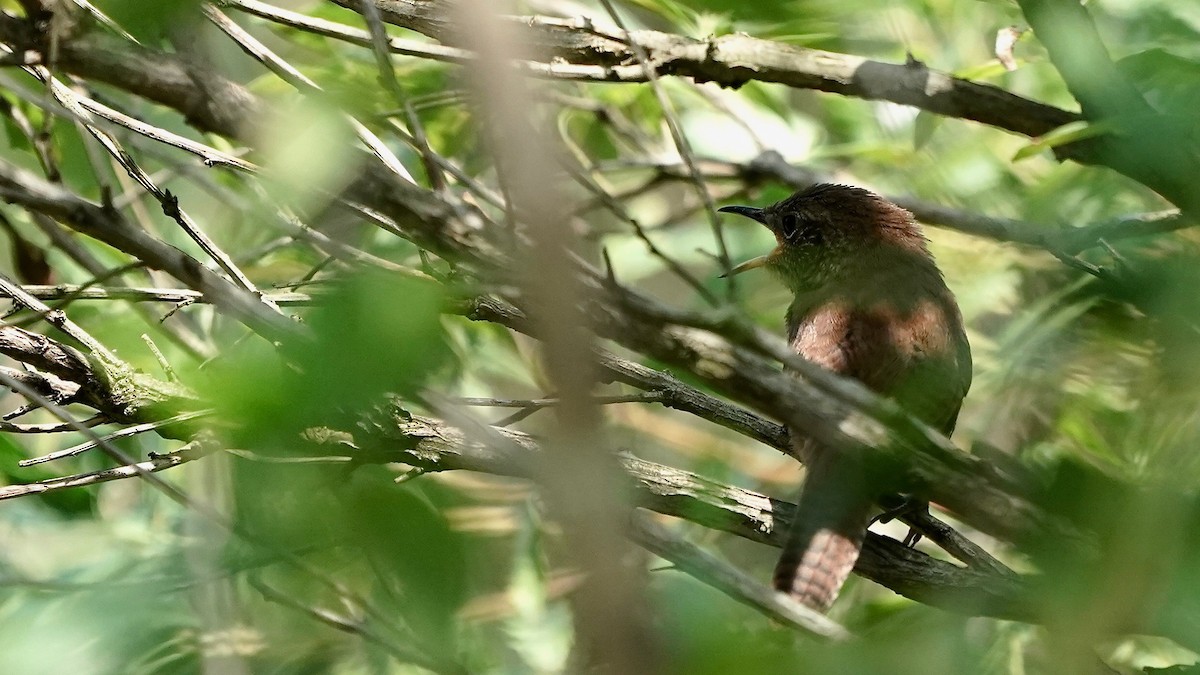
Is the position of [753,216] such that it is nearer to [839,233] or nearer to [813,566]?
[839,233]

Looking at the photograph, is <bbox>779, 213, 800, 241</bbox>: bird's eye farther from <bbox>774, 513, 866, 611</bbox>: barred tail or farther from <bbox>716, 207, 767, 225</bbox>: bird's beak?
<bbox>774, 513, 866, 611</bbox>: barred tail

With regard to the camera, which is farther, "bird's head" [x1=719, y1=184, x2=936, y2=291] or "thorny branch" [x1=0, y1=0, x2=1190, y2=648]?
"bird's head" [x1=719, y1=184, x2=936, y2=291]

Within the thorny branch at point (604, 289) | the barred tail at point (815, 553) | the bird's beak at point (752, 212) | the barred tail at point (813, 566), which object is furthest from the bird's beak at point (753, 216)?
the barred tail at point (813, 566)

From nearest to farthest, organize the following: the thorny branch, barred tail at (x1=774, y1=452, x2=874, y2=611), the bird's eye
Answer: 1. the thorny branch
2. barred tail at (x1=774, y1=452, x2=874, y2=611)
3. the bird's eye

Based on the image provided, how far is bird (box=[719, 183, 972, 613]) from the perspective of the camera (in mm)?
2631

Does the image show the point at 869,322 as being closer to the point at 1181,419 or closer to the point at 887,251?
the point at 887,251

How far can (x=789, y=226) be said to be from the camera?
13.8ft

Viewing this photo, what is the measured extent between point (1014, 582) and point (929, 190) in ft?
5.33

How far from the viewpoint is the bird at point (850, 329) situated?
2631mm

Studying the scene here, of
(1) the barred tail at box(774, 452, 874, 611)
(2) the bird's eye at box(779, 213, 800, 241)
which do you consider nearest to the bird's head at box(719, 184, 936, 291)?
(2) the bird's eye at box(779, 213, 800, 241)

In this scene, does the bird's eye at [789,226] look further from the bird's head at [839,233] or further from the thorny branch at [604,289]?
the thorny branch at [604,289]

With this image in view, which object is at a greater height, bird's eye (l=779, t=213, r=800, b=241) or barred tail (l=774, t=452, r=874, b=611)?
bird's eye (l=779, t=213, r=800, b=241)

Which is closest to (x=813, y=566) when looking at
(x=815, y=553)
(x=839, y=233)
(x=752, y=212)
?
(x=815, y=553)

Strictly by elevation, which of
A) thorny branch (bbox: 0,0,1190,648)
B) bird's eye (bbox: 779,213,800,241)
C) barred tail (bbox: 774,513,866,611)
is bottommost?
barred tail (bbox: 774,513,866,611)
